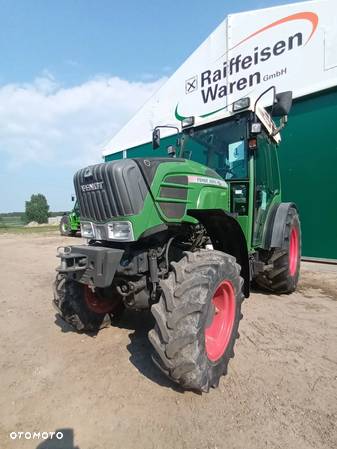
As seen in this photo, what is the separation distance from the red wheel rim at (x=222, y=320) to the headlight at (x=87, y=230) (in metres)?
1.22

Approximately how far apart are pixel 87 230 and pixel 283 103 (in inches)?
92.2

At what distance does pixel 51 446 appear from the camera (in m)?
2.03

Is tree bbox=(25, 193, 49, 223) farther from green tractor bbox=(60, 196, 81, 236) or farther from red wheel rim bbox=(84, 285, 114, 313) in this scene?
red wheel rim bbox=(84, 285, 114, 313)

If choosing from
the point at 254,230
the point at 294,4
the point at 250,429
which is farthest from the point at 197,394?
the point at 294,4

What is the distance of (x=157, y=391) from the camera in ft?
8.37

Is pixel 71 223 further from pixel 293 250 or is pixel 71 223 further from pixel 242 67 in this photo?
pixel 293 250

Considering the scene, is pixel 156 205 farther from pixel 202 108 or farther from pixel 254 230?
pixel 202 108

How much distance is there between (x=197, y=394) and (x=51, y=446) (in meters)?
1.06

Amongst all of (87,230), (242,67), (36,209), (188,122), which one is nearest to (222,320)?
→ (87,230)

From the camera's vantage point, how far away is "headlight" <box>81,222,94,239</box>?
118 inches

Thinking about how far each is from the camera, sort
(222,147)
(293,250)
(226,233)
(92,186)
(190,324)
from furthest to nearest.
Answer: (293,250), (222,147), (226,233), (92,186), (190,324)

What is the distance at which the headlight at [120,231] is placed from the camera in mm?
2615

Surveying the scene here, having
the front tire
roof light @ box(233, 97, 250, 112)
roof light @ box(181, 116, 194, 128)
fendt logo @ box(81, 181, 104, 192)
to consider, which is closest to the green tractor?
roof light @ box(181, 116, 194, 128)

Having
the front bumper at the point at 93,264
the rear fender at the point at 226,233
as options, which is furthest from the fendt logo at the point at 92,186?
the rear fender at the point at 226,233
